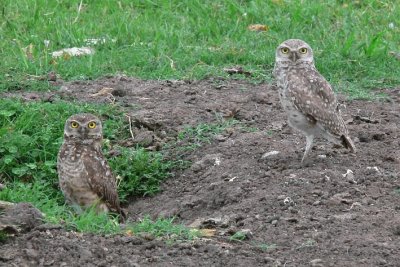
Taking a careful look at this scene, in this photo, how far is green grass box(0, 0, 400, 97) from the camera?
12.2 m

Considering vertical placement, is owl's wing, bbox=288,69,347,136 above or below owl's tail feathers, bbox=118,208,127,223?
above

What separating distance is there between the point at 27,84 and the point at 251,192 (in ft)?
12.7

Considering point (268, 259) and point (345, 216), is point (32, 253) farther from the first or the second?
point (345, 216)

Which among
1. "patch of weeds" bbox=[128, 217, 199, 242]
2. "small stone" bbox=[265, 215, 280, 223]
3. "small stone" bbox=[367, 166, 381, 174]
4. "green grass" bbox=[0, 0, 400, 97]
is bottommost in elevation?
"green grass" bbox=[0, 0, 400, 97]

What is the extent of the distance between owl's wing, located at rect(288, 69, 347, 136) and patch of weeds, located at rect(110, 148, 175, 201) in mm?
1546

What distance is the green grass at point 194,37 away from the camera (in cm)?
1220

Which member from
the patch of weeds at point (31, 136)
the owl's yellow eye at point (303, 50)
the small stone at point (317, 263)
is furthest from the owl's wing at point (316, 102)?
the small stone at point (317, 263)

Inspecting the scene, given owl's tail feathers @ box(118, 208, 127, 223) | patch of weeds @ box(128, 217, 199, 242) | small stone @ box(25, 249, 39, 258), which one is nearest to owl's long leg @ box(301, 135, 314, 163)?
owl's tail feathers @ box(118, 208, 127, 223)

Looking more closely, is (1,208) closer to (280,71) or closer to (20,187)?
(20,187)

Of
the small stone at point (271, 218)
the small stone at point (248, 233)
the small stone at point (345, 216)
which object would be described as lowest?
the small stone at point (271, 218)

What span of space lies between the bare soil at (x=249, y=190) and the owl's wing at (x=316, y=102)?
1.19 ft

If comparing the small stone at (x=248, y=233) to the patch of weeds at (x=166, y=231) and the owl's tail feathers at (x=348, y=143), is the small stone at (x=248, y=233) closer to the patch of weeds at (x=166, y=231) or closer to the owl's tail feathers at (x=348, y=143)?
the patch of weeds at (x=166, y=231)

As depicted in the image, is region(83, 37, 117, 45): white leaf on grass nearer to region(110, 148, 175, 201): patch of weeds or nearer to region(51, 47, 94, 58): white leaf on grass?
region(51, 47, 94, 58): white leaf on grass

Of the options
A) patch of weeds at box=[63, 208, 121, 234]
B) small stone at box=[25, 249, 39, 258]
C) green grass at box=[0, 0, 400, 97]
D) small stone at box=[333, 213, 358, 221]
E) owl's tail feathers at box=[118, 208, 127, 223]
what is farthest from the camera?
green grass at box=[0, 0, 400, 97]
